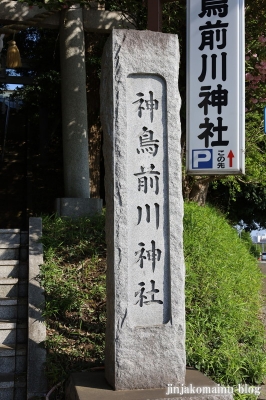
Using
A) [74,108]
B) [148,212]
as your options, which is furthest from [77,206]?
[148,212]

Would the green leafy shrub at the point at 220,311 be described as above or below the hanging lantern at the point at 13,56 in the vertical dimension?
below

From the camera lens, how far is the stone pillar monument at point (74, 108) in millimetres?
10383

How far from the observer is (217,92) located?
6457mm

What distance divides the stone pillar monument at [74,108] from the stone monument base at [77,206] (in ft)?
0.90

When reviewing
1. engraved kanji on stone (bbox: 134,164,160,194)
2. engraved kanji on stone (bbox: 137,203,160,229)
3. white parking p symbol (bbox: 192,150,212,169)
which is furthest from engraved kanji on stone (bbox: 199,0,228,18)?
engraved kanji on stone (bbox: 137,203,160,229)

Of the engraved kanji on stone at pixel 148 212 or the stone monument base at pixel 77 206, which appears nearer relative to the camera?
the engraved kanji on stone at pixel 148 212

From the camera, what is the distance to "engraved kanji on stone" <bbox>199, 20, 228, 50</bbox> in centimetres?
656

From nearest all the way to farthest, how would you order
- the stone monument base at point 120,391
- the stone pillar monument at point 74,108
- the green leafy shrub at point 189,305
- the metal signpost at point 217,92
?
the stone monument base at point 120,391 < the green leafy shrub at point 189,305 < the metal signpost at point 217,92 < the stone pillar monument at point 74,108

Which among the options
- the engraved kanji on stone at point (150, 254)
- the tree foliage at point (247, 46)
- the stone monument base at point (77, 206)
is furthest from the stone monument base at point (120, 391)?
the tree foliage at point (247, 46)

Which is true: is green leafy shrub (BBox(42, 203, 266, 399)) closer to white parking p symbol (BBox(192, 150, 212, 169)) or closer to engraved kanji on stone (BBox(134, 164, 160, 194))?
white parking p symbol (BBox(192, 150, 212, 169))

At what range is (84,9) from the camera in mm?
10750

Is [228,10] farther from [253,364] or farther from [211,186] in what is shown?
[211,186]

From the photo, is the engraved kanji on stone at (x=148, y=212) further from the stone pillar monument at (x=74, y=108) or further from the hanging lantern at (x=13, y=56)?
the hanging lantern at (x=13, y=56)

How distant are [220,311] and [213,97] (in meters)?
2.55
